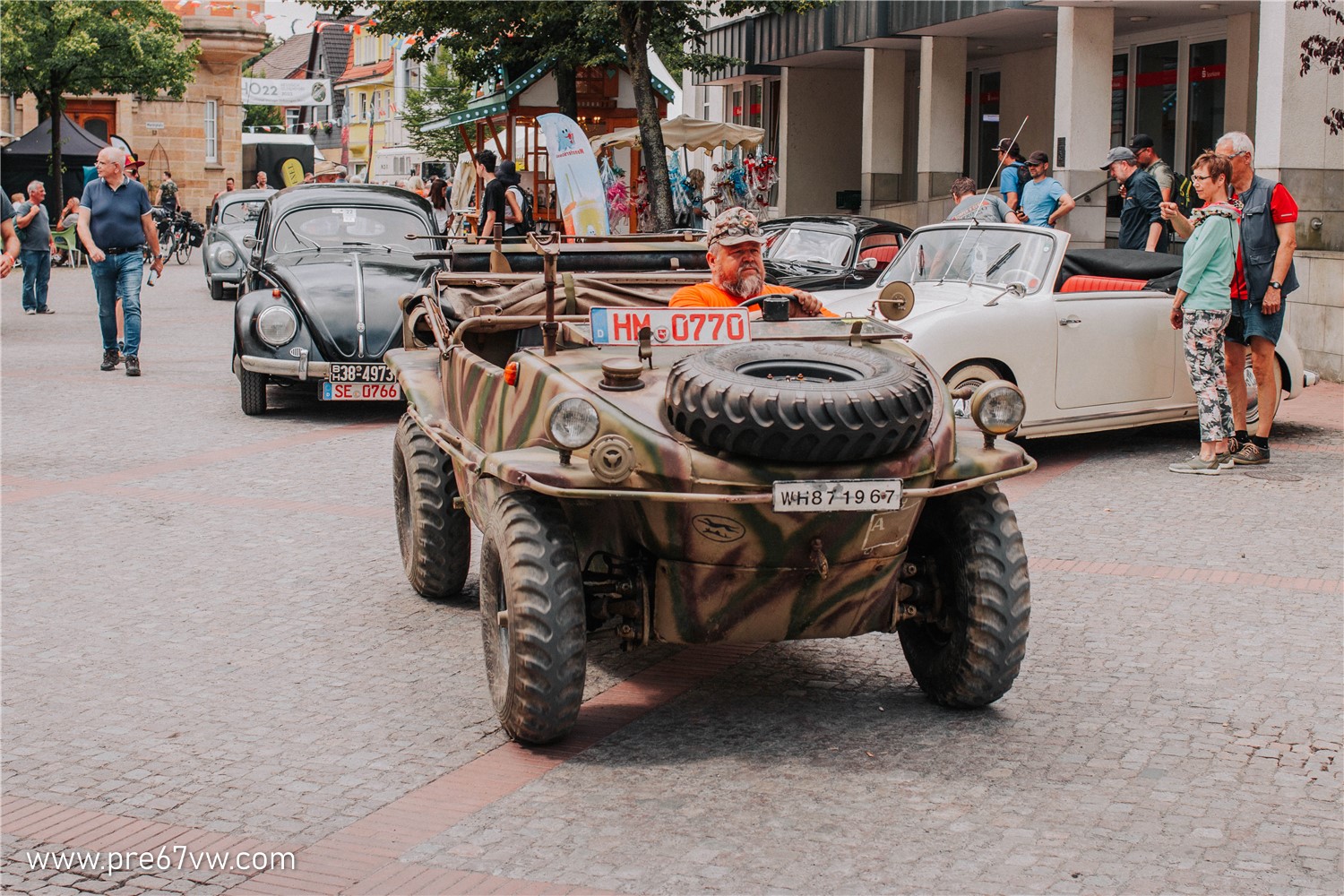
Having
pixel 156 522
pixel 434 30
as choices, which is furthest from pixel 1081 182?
pixel 156 522

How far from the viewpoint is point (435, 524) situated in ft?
21.7

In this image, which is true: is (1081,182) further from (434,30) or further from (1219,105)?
(434,30)

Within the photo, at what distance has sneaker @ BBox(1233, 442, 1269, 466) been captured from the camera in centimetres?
995

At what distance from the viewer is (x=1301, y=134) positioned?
49.9ft

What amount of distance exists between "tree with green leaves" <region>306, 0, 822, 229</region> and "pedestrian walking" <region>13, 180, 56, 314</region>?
6.42 m

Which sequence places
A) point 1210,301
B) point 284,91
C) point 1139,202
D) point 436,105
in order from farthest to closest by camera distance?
point 284,91 → point 436,105 → point 1139,202 → point 1210,301

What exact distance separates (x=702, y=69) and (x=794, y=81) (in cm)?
580

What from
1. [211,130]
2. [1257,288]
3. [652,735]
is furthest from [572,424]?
[211,130]

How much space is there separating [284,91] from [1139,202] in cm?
7224

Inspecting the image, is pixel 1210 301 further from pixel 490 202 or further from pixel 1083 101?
pixel 1083 101

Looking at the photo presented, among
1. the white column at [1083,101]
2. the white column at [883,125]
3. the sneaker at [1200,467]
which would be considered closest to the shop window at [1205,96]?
the white column at [1083,101]

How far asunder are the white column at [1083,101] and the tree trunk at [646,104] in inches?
218

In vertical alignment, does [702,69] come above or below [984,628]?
above

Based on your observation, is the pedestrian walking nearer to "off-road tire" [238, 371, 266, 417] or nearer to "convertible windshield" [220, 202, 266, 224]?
"convertible windshield" [220, 202, 266, 224]
